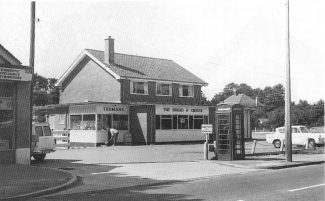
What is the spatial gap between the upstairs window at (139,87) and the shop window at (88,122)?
491 cm

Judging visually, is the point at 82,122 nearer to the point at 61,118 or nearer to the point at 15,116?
the point at 61,118

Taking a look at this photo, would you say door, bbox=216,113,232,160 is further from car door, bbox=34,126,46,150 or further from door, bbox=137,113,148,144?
door, bbox=137,113,148,144

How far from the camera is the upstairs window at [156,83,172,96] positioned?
38966 millimetres

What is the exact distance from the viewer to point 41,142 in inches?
774

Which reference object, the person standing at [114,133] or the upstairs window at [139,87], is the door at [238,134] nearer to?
the person standing at [114,133]

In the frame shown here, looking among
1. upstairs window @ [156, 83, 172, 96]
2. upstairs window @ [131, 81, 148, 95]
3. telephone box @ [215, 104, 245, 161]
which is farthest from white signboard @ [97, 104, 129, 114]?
telephone box @ [215, 104, 245, 161]

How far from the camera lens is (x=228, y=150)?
67.6 ft

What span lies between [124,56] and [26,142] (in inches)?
938

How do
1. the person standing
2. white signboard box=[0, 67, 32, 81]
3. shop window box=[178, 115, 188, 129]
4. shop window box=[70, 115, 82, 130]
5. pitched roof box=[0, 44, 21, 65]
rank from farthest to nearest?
shop window box=[178, 115, 188, 129], shop window box=[70, 115, 82, 130], the person standing, pitched roof box=[0, 44, 21, 65], white signboard box=[0, 67, 32, 81]

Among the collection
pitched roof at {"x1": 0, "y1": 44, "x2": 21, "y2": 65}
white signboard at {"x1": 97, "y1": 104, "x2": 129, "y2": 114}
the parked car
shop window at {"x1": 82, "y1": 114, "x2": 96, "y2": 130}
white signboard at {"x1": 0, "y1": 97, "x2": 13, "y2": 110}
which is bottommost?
the parked car

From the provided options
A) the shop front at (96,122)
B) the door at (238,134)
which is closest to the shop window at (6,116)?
the door at (238,134)

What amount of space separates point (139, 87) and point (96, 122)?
6232mm

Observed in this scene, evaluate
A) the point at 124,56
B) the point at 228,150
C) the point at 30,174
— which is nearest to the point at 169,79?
the point at 124,56

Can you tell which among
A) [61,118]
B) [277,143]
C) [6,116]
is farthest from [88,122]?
[6,116]
